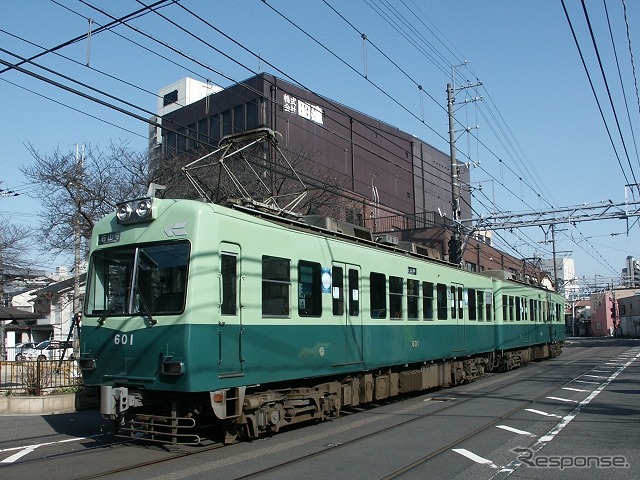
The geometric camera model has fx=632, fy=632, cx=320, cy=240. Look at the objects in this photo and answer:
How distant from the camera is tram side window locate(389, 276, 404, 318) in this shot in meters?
13.3

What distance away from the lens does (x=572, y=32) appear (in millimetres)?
9961

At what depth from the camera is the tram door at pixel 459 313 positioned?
16.8 m

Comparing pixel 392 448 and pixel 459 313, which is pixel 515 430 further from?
pixel 459 313

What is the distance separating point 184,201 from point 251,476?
379 cm

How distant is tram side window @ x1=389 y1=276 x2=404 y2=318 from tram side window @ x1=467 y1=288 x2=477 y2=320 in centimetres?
490

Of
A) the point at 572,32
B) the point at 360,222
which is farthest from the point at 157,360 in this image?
the point at 360,222

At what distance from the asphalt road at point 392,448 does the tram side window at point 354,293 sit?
6.49 feet

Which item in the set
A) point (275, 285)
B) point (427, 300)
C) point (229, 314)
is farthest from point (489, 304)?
point (229, 314)

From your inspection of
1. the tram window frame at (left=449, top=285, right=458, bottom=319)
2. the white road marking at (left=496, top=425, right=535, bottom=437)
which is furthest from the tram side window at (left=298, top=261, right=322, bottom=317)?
the tram window frame at (left=449, top=285, right=458, bottom=319)

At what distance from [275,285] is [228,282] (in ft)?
3.57

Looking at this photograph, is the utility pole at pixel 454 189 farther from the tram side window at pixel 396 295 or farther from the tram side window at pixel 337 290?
the tram side window at pixel 337 290

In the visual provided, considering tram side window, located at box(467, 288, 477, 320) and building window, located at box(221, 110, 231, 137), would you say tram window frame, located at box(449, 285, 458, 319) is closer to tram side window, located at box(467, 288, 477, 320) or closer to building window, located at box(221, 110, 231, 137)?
tram side window, located at box(467, 288, 477, 320)

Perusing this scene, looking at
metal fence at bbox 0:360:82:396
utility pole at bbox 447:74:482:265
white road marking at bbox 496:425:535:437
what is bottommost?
white road marking at bbox 496:425:535:437

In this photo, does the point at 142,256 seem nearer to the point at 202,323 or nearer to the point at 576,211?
the point at 202,323
